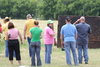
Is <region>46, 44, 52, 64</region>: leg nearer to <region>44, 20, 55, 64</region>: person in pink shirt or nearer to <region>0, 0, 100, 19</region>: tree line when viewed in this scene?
<region>44, 20, 55, 64</region>: person in pink shirt

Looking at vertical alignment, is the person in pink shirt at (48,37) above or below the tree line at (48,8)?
below

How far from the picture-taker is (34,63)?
1570 centimetres

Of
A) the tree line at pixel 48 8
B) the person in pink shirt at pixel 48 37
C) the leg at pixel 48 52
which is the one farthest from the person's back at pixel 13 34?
the tree line at pixel 48 8

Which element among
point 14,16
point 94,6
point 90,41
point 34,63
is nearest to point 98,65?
point 34,63

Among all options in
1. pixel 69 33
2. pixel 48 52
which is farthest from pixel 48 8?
pixel 69 33

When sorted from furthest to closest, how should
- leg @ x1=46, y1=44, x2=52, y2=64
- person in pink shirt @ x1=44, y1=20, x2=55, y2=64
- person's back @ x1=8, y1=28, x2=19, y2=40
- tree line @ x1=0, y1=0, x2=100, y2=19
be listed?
tree line @ x1=0, y1=0, x2=100, y2=19, leg @ x1=46, y1=44, x2=52, y2=64, person in pink shirt @ x1=44, y1=20, x2=55, y2=64, person's back @ x1=8, y1=28, x2=19, y2=40

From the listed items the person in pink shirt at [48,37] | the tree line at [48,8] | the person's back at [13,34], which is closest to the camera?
the person's back at [13,34]

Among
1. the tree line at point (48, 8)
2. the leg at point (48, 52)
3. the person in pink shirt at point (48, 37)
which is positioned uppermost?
the tree line at point (48, 8)

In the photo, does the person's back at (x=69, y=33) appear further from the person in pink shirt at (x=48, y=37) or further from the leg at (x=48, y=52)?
the leg at (x=48, y=52)

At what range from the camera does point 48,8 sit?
128375 mm

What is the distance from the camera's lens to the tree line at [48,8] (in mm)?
118938

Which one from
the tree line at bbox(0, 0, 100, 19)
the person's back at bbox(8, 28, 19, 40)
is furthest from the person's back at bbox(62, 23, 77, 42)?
the tree line at bbox(0, 0, 100, 19)

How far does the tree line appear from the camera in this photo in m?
119

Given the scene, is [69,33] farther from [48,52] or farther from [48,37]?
[48,52]
